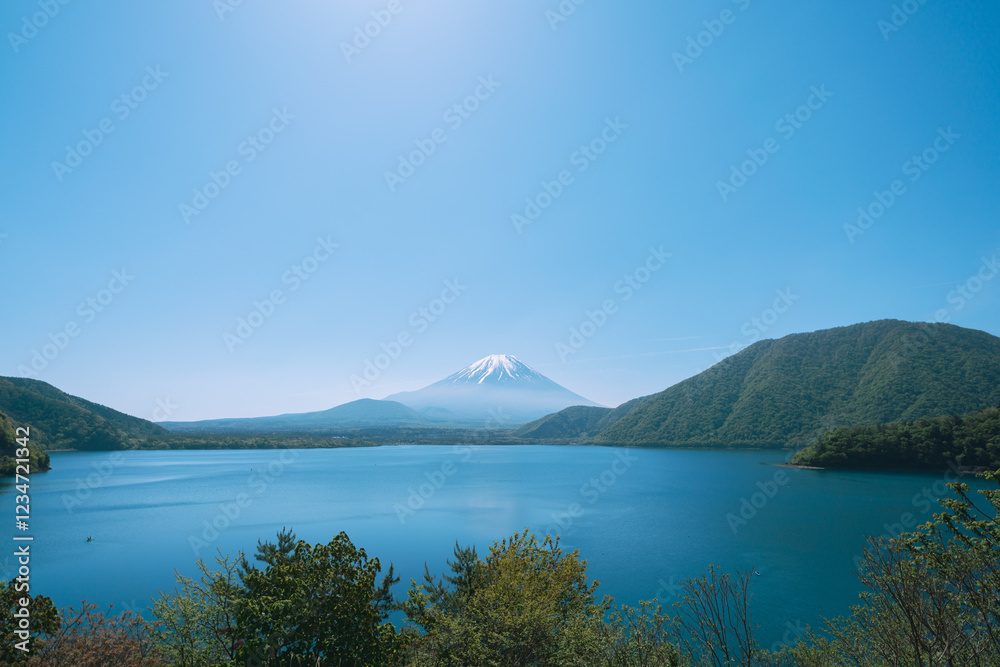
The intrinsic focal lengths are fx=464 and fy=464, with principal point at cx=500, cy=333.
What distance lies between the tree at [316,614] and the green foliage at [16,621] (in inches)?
99.8

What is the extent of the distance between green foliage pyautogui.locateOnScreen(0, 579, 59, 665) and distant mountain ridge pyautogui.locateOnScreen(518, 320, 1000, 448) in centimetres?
8152

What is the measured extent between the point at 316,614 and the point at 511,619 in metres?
3.45

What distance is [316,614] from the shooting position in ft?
26.9

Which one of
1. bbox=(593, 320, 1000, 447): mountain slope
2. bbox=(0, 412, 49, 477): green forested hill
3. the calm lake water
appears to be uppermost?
bbox=(593, 320, 1000, 447): mountain slope

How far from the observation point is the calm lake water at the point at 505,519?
19.4 meters

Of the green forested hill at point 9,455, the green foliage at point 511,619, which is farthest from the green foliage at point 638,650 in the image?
the green forested hill at point 9,455

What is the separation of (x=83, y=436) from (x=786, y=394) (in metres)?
123

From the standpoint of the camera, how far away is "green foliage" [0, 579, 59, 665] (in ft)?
21.3

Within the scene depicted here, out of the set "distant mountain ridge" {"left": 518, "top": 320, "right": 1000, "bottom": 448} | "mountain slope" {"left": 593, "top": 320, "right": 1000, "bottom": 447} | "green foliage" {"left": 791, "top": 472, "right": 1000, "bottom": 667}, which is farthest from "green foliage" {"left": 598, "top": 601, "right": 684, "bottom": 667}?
"mountain slope" {"left": 593, "top": 320, "right": 1000, "bottom": 447}

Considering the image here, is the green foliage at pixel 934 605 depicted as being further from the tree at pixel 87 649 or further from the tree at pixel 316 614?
the tree at pixel 87 649

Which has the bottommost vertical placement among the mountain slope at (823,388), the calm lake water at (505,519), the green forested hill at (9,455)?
the calm lake water at (505,519)

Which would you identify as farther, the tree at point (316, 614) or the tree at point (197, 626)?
the tree at point (197, 626)

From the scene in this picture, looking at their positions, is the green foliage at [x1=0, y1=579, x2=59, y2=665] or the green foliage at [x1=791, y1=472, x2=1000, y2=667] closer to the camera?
the green foliage at [x1=791, y1=472, x2=1000, y2=667]

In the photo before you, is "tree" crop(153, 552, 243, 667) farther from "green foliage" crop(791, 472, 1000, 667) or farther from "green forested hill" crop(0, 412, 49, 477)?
Result: "green forested hill" crop(0, 412, 49, 477)
